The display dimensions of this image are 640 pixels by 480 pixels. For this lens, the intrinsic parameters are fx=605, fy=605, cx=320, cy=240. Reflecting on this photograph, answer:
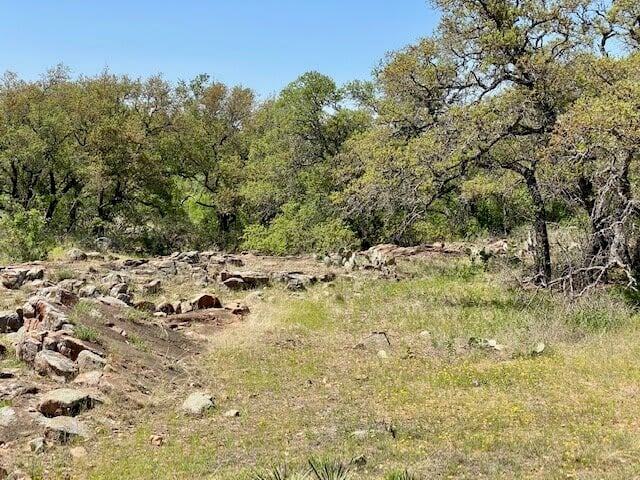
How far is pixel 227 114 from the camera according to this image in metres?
31.8

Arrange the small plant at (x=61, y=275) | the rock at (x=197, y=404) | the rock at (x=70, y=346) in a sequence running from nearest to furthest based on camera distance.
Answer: the rock at (x=197, y=404) → the rock at (x=70, y=346) → the small plant at (x=61, y=275)

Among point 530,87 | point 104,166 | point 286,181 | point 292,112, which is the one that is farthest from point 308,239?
point 530,87

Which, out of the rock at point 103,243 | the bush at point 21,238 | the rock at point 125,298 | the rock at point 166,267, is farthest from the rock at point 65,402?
the rock at point 103,243

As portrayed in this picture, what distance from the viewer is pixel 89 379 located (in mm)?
7582

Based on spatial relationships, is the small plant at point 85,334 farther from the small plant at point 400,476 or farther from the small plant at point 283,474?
the small plant at point 400,476

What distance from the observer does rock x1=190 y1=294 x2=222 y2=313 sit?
12.8 m

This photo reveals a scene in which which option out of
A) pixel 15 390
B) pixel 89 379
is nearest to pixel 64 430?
pixel 15 390

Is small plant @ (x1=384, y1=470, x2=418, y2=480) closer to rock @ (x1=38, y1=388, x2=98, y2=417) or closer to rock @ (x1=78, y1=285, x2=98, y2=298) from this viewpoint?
rock @ (x1=38, y1=388, x2=98, y2=417)

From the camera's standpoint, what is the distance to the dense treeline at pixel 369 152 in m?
12.0

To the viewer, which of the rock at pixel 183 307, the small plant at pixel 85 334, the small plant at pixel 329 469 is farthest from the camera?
the rock at pixel 183 307

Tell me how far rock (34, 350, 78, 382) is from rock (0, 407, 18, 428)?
126cm

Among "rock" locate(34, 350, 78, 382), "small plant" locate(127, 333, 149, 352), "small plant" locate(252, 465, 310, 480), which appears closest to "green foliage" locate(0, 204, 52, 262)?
"small plant" locate(127, 333, 149, 352)

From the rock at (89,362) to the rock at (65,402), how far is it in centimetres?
91

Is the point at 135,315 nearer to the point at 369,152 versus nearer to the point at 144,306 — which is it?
the point at 144,306
